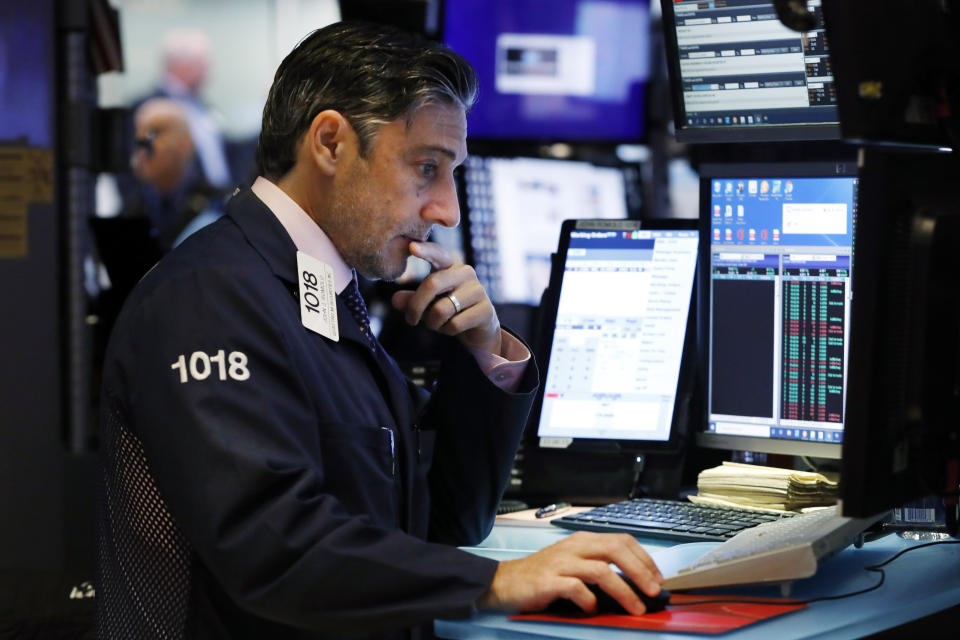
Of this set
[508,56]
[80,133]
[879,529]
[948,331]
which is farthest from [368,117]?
[508,56]

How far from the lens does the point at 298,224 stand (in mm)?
1823

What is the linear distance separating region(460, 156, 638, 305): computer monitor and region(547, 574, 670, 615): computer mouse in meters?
2.23

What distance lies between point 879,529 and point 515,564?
0.72 meters

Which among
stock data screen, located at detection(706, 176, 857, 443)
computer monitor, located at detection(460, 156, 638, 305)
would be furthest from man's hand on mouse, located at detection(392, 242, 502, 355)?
computer monitor, located at detection(460, 156, 638, 305)

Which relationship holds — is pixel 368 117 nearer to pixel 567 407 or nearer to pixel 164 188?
pixel 567 407

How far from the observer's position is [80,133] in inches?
139

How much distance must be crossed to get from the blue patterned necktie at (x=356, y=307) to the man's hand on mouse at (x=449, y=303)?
0.24ft

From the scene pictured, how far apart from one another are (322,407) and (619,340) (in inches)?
30.4

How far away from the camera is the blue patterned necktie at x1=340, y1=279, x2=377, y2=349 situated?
189 centimetres

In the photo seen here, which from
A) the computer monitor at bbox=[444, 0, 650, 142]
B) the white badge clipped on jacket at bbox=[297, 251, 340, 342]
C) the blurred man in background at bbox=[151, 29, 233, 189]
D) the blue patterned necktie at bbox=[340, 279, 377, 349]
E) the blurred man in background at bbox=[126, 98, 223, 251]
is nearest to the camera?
the white badge clipped on jacket at bbox=[297, 251, 340, 342]

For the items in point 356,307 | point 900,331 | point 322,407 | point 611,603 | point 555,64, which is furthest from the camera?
point 555,64

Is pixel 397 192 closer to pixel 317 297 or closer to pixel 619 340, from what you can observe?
pixel 317 297

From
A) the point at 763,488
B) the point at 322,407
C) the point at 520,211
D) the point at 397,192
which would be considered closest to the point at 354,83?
the point at 397,192

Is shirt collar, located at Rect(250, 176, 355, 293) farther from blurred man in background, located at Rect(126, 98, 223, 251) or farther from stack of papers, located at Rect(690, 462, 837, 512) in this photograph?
blurred man in background, located at Rect(126, 98, 223, 251)
